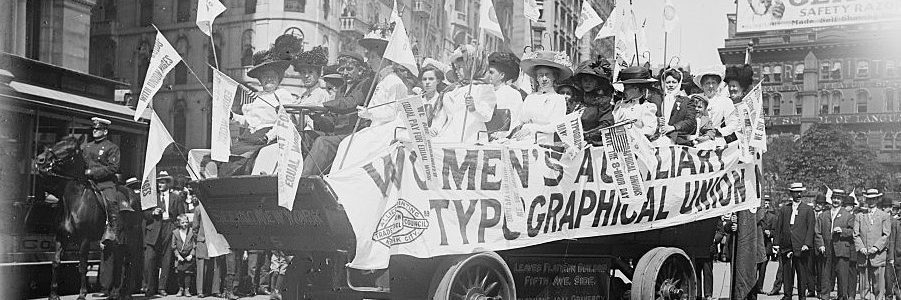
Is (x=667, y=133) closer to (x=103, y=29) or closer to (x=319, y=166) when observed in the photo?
(x=319, y=166)

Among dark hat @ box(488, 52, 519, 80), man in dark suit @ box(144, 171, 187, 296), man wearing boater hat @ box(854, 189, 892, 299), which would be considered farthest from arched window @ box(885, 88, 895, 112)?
dark hat @ box(488, 52, 519, 80)

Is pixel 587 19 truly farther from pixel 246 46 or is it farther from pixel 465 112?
pixel 246 46

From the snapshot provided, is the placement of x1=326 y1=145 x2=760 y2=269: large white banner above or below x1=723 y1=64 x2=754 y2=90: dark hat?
below

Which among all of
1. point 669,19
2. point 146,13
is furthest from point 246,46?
point 669,19

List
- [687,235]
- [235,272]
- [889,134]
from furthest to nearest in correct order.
Answer: [889,134], [235,272], [687,235]

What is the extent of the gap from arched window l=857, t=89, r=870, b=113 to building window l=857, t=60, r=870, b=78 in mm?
1348

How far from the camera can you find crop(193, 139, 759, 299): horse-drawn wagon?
862cm

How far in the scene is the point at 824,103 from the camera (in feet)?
309

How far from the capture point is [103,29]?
126ft

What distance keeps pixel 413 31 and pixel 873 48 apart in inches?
2019

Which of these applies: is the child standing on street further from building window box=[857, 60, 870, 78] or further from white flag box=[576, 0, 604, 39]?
building window box=[857, 60, 870, 78]

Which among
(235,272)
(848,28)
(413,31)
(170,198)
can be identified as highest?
(848,28)

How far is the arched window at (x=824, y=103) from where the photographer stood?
92.5 m

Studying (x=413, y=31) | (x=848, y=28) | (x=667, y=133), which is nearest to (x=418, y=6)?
(x=413, y=31)
